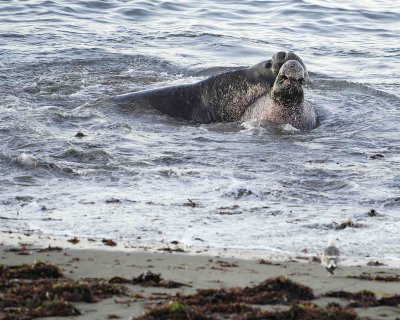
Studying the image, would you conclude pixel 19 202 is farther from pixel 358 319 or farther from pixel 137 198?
pixel 358 319

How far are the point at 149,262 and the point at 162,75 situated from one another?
27.7 feet

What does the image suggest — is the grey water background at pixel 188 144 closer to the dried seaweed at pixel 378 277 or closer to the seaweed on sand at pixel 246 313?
the dried seaweed at pixel 378 277

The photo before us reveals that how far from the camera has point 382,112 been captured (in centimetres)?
1196

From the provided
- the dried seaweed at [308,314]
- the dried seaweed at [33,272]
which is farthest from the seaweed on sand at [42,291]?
the dried seaweed at [308,314]

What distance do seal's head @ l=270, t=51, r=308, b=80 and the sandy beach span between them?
16.0ft

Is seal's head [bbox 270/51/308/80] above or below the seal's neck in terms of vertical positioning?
above

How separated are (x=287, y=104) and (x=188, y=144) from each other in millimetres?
1524

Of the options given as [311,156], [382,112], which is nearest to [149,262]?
[311,156]

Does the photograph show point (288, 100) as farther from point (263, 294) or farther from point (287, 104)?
point (263, 294)

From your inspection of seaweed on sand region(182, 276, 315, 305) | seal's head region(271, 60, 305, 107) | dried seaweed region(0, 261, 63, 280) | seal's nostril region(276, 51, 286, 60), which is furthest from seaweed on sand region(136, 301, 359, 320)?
seal's nostril region(276, 51, 286, 60)

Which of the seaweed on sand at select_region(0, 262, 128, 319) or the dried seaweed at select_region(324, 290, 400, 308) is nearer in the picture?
the seaweed on sand at select_region(0, 262, 128, 319)

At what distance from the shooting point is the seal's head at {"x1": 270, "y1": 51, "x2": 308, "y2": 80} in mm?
10695

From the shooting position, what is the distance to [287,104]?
10.9 meters

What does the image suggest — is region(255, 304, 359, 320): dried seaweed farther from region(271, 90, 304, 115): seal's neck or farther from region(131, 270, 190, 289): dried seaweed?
region(271, 90, 304, 115): seal's neck
